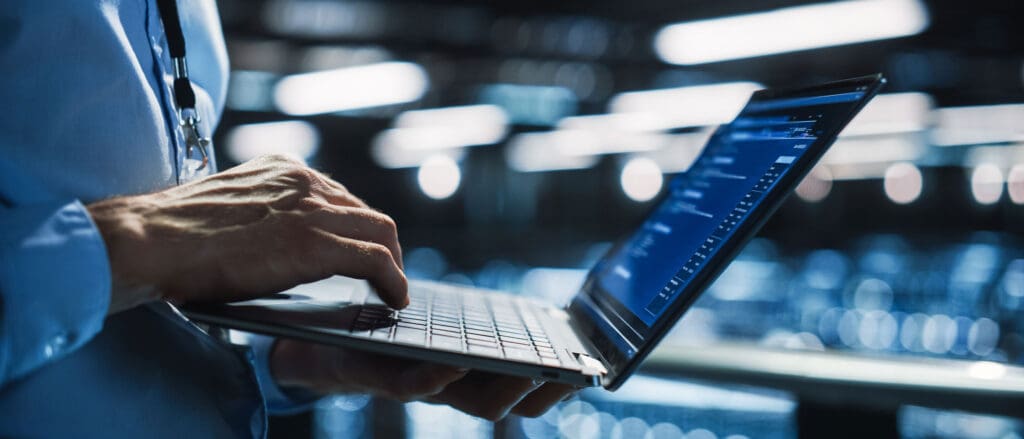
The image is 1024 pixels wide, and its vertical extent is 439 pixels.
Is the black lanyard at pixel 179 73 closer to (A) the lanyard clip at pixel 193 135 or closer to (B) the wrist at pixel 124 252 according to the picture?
(A) the lanyard clip at pixel 193 135

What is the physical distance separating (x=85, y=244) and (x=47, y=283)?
4 cm

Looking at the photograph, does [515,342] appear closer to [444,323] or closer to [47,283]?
[444,323]

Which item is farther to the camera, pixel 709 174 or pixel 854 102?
pixel 709 174

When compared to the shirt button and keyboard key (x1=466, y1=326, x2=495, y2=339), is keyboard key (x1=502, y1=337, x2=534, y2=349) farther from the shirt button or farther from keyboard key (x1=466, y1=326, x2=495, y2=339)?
the shirt button

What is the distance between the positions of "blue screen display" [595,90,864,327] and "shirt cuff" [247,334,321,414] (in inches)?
18.4

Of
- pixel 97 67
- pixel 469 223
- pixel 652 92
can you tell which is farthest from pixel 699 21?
pixel 469 223

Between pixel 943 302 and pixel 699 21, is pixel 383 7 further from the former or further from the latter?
pixel 943 302

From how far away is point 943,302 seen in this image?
29.4 feet

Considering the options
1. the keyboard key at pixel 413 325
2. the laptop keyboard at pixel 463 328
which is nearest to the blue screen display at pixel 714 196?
the laptop keyboard at pixel 463 328

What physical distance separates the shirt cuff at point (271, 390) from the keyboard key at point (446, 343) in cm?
46

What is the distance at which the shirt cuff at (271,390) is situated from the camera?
1.10 m

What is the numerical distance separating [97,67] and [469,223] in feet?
41.0

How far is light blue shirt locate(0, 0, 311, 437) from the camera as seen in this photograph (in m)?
0.57

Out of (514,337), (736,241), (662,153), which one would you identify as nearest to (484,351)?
(514,337)
